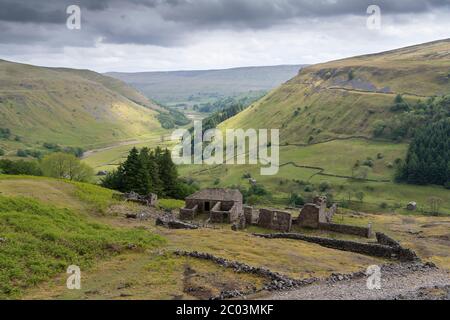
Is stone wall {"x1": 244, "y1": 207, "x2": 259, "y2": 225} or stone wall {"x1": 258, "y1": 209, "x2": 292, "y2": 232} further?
stone wall {"x1": 244, "y1": 207, "x2": 259, "y2": 225}

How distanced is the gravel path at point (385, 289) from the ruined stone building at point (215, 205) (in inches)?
1091

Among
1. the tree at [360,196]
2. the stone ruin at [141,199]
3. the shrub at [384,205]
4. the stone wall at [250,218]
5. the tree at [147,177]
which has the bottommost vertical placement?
the shrub at [384,205]

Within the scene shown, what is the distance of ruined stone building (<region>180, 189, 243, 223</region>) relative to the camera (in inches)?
2411

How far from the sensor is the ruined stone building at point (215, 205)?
61.2 meters

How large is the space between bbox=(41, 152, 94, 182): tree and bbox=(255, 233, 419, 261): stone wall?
65382 millimetres

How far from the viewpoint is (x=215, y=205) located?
64.2 meters

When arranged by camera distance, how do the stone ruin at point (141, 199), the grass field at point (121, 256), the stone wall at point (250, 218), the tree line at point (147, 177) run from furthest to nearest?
the tree line at point (147, 177), the stone ruin at point (141, 199), the stone wall at point (250, 218), the grass field at point (121, 256)

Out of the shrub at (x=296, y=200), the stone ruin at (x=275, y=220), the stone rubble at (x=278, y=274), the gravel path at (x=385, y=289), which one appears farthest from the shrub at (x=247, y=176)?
the gravel path at (x=385, y=289)

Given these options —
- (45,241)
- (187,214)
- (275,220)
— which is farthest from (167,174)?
(45,241)

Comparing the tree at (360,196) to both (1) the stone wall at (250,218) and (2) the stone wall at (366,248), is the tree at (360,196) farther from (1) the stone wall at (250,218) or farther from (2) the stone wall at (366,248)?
(2) the stone wall at (366,248)

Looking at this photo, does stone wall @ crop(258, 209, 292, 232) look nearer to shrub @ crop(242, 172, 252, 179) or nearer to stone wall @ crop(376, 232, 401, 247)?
stone wall @ crop(376, 232, 401, 247)

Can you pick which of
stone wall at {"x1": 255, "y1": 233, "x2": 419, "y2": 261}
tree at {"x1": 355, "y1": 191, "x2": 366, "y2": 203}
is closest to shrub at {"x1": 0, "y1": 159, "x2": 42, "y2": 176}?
stone wall at {"x1": 255, "y1": 233, "x2": 419, "y2": 261}

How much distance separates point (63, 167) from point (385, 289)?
8633 cm

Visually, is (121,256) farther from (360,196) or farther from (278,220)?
(360,196)
